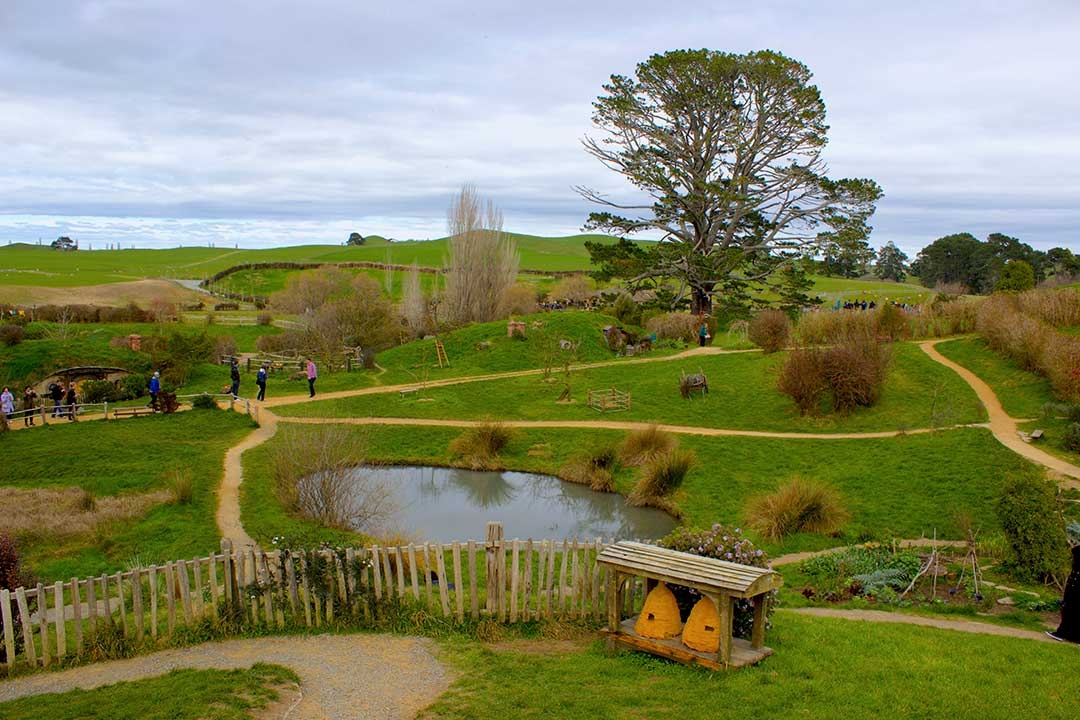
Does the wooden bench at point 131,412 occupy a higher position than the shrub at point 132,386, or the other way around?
the shrub at point 132,386

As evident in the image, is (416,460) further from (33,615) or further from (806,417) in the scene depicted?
(33,615)

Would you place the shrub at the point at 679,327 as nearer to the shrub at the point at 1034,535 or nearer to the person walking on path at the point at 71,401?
the person walking on path at the point at 71,401

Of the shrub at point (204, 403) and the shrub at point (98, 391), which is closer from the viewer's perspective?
the shrub at point (204, 403)

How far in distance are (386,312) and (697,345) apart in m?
17.6

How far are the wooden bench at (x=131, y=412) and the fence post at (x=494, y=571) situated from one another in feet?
72.7

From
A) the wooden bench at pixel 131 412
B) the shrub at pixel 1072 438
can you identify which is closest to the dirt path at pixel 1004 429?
the shrub at pixel 1072 438

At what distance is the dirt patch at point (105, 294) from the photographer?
206 ft

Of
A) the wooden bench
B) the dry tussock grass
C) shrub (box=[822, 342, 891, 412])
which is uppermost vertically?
shrub (box=[822, 342, 891, 412])

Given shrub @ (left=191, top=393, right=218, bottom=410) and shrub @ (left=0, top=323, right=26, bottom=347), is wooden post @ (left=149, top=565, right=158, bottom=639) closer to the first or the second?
shrub @ (left=191, top=393, right=218, bottom=410)

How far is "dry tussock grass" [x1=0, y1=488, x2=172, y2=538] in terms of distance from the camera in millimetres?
17484

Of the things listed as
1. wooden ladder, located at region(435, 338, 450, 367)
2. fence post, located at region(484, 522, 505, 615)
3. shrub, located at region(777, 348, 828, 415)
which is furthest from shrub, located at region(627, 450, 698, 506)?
wooden ladder, located at region(435, 338, 450, 367)

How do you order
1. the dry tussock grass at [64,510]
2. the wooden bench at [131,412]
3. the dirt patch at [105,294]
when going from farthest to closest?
the dirt patch at [105,294] → the wooden bench at [131,412] → the dry tussock grass at [64,510]

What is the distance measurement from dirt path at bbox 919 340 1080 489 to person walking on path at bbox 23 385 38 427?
2944 cm

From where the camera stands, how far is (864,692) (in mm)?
8344
